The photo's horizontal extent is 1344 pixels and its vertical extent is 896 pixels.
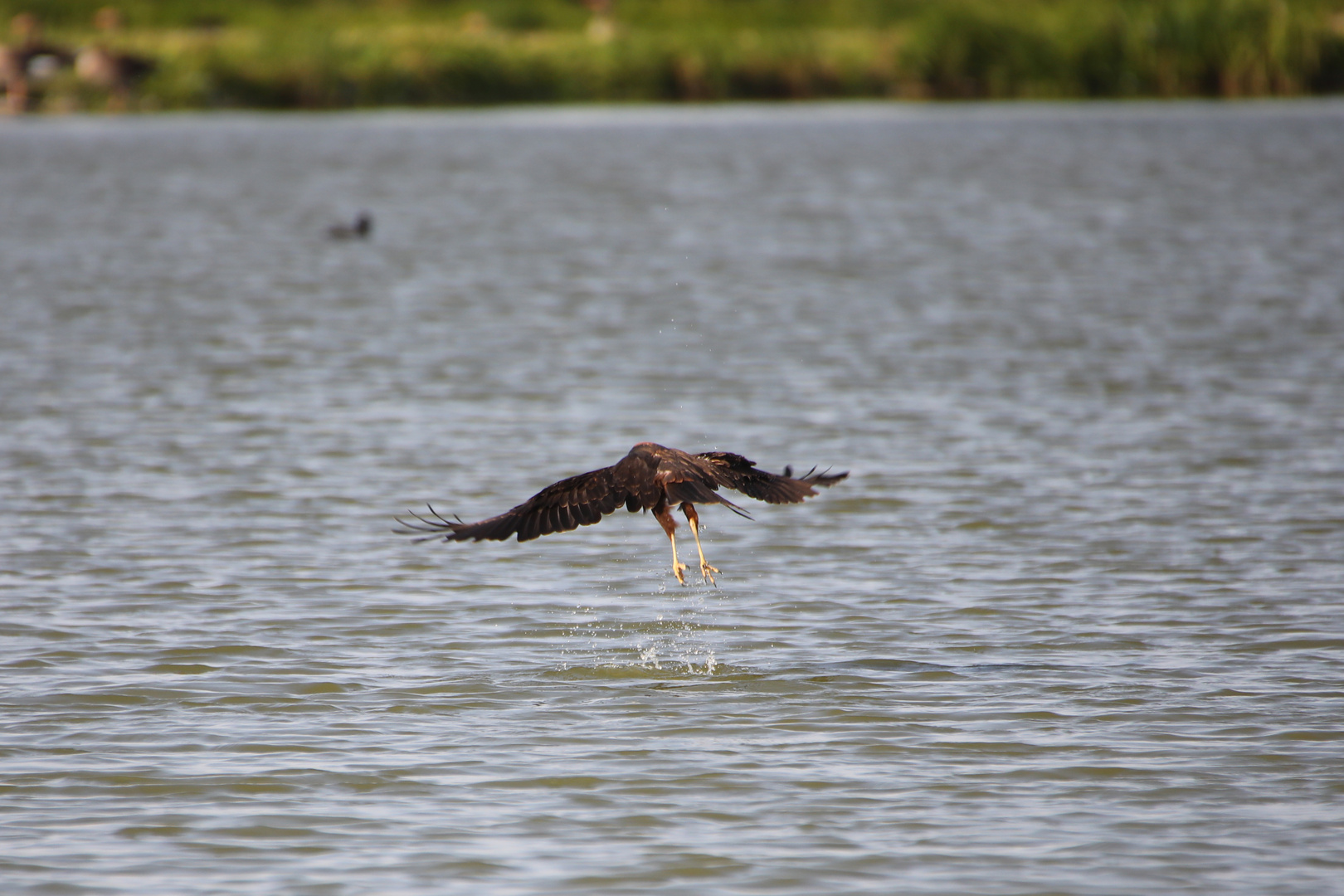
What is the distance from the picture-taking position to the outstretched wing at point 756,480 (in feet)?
21.7

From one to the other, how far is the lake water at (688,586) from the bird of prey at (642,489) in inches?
29.8

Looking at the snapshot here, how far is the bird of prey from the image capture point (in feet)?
21.0

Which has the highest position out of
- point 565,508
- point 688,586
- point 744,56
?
point 744,56

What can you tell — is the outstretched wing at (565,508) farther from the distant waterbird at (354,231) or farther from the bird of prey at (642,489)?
the distant waterbird at (354,231)

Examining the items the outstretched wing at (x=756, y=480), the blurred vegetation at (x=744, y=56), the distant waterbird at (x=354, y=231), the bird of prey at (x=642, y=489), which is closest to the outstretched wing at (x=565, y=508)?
the bird of prey at (x=642, y=489)

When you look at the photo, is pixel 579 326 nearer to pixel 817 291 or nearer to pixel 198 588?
pixel 817 291

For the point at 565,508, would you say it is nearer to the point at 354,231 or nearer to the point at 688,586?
the point at 688,586

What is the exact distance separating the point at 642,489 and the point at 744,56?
36.5 m

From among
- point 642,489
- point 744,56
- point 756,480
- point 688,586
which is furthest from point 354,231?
point 744,56

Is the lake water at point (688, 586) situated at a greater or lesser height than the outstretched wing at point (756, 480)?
lesser

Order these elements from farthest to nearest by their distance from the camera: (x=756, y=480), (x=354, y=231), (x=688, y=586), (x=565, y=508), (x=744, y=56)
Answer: (x=744, y=56), (x=354, y=231), (x=688, y=586), (x=756, y=480), (x=565, y=508)

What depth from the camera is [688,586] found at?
8703 mm

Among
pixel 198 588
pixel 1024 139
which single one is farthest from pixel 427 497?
pixel 1024 139

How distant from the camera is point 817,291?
18422 millimetres
